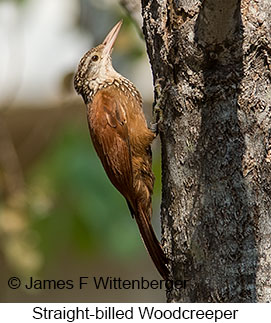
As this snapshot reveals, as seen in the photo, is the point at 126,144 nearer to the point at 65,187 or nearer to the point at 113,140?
the point at 113,140

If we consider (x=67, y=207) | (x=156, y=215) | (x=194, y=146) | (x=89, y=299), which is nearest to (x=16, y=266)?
(x=67, y=207)

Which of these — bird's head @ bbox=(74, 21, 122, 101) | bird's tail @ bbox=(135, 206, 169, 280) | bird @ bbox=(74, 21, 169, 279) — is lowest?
bird's tail @ bbox=(135, 206, 169, 280)

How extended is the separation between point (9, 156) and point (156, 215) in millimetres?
1436

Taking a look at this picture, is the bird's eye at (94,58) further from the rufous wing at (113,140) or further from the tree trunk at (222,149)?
the tree trunk at (222,149)

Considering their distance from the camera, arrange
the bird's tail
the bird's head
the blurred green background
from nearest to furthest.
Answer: the bird's tail → the bird's head → the blurred green background

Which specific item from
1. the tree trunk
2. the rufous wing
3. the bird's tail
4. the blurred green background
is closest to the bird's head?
the blurred green background

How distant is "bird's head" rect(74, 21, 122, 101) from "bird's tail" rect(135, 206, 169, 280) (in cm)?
100

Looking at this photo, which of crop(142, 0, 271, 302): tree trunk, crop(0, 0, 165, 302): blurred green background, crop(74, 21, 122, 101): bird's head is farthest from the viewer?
crop(0, 0, 165, 302): blurred green background

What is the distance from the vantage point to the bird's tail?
303 cm

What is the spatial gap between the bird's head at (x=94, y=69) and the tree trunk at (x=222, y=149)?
148cm

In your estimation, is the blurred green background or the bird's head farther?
the blurred green background

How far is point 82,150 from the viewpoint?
5121 mm

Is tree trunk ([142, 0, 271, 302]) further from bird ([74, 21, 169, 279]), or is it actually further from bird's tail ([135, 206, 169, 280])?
bird ([74, 21, 169, 279])

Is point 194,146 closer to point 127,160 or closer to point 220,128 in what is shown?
point 220,128
